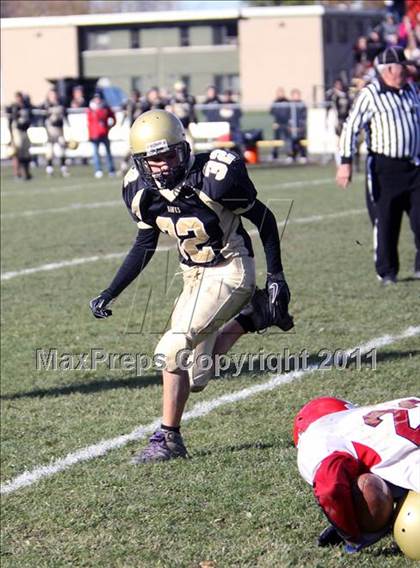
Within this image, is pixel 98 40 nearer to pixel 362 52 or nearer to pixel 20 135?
pixel 362 52

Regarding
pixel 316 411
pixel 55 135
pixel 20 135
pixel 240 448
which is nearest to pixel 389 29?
pixel 55 135

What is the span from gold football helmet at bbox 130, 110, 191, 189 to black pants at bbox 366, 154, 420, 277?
4119 millimetres

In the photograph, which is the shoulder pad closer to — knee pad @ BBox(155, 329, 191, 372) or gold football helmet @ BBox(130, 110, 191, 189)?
gold football helmet @ BBox(130, 110, 191, 189)

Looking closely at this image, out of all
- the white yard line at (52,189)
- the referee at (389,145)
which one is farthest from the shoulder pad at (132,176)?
the white yard line at (52,189)

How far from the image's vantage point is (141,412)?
5.60 m

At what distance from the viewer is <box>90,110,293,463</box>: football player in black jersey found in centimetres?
440

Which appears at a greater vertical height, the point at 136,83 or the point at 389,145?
the point at 136,83

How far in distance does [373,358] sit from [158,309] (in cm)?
216

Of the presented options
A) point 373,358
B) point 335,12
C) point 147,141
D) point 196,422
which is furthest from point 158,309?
point 335,12

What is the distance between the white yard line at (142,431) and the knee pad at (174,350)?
57 cm

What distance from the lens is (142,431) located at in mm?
5289

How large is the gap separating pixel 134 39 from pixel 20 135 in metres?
23.9

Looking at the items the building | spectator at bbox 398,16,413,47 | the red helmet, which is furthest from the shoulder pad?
the building

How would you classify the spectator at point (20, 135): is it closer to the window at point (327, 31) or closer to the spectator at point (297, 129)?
the spectator at point (297, 129)
